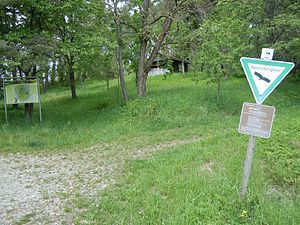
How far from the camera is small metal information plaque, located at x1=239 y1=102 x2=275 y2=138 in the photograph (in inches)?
147

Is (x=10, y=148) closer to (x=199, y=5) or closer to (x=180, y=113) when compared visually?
(x=180, y=113)

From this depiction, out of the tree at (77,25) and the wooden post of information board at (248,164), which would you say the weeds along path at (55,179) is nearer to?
the wooden post of information board at (248,164)

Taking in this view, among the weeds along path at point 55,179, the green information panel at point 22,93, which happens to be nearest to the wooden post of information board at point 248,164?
the weeds along path at point 55,179

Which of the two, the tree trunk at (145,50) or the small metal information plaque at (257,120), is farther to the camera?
the tree trunk at (145,50)

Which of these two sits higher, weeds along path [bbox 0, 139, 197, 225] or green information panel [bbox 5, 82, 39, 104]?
green information panel [bbox 5, 82, 39, 104]

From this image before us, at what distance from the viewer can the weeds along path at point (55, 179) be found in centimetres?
437

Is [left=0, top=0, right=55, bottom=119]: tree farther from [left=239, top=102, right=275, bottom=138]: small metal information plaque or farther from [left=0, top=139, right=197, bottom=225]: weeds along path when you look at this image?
[left=239, top=102, right=275, bottom=138]: small metal information plaque

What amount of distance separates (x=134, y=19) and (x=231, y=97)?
6342 millimetres

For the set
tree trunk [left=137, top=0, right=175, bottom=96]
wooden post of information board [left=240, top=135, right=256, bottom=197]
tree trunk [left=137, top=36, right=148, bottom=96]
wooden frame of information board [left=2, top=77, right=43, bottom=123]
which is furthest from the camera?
tree trunk [left=137, top=36, right=148, bottom=96]

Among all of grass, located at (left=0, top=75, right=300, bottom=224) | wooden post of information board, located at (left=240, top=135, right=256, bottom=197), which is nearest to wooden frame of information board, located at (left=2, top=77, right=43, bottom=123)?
grass, located at (left=0, top=75, right=300, bottom=224)

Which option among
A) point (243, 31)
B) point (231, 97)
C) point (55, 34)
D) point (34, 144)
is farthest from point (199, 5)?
point (34, 144)

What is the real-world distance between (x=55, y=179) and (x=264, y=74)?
173 inches

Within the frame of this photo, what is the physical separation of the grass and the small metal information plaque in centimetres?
97

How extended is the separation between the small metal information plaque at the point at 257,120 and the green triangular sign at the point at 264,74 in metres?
0.11
